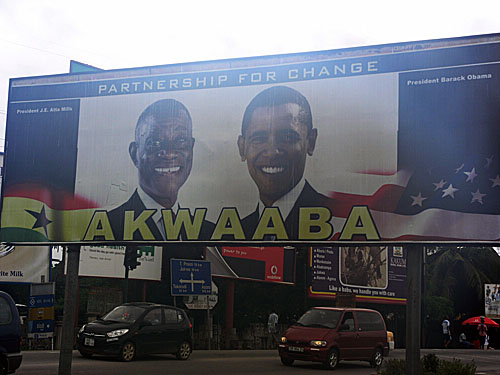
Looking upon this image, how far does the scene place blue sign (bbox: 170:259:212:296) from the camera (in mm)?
28422

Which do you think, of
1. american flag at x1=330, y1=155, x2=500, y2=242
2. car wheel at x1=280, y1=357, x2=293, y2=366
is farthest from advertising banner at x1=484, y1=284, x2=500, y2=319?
american flag at x1=330, y1=155, x2=500, y2=242

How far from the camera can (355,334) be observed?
74.5ft

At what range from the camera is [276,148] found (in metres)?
15.8

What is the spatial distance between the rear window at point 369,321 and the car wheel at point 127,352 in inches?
263

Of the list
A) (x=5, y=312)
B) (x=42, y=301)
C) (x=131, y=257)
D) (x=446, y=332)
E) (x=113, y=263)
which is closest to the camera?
(x=5, y=312)

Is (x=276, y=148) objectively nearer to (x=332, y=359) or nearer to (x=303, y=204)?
(x=303, y=204)

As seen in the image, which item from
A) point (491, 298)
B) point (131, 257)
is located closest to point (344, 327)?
point (131, 257)

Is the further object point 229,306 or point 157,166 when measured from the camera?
point 229,306

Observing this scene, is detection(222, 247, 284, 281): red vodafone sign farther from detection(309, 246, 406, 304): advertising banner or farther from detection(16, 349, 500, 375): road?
detection(16, 349, 500, 375): road

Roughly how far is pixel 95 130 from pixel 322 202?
5235 mm

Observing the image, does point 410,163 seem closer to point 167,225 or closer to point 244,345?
point 167,225

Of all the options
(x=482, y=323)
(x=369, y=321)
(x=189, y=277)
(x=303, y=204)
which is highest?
(x=303, y=204)

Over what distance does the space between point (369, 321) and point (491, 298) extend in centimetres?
2684

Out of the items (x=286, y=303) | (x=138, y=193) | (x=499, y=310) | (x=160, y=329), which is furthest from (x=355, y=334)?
(x=499, y=310)
